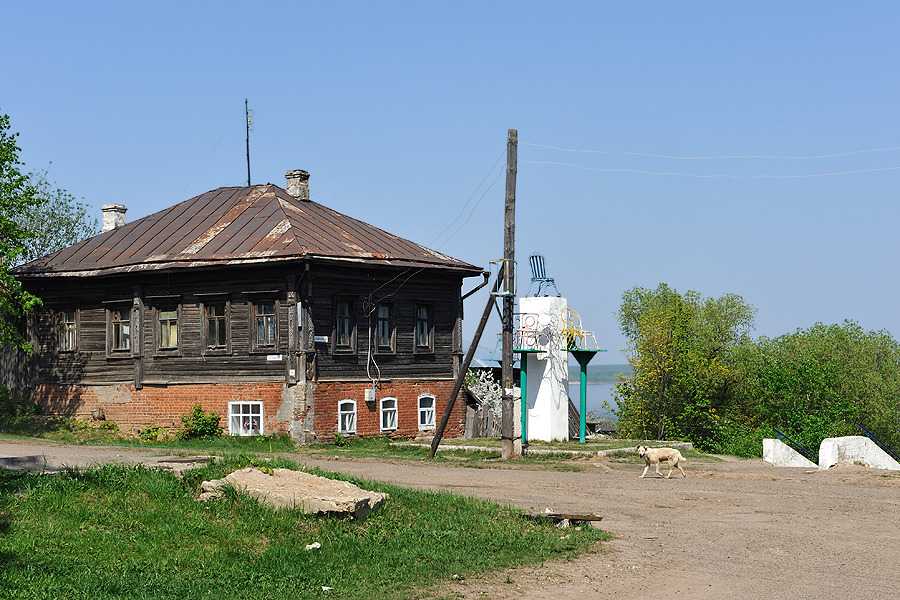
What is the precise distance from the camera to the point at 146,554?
12312 millimetres

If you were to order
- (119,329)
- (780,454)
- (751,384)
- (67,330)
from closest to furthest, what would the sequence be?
(780,454)
(119,329)
(67,330)
(751,384)

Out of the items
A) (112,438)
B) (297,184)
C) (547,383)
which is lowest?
(112,438)

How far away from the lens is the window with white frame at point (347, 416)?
3216 cm

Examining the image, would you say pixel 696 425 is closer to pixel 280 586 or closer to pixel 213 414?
pixel 213 414

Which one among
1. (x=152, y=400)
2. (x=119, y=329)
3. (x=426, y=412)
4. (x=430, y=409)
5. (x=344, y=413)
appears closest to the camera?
(x=344, y=413)

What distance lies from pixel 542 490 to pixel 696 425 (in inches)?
1216

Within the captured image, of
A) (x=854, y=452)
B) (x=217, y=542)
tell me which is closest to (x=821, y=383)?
(x=854, y=452)

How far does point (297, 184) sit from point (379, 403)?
29.0ft

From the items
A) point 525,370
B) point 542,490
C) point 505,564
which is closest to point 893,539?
point 505,564

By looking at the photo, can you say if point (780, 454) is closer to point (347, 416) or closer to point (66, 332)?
point (347, 416)

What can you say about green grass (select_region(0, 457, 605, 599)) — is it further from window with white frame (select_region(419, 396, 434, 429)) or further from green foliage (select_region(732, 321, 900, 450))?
green foliage (select_region(732, 321, 900, 450))

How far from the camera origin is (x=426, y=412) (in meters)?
35.1

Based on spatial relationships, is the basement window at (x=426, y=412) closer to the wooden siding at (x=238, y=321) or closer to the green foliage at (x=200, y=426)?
the wooden siding at (x=238, y=321)

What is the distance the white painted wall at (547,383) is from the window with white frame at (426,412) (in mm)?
3471
